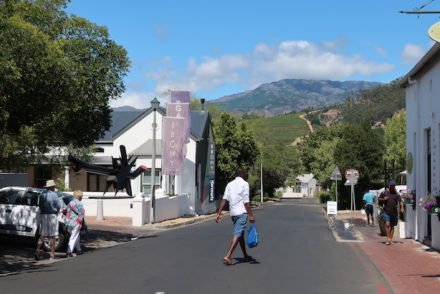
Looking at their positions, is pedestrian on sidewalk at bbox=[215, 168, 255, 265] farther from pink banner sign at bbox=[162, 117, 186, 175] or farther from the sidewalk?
pink banner sign at bbox=[162, 117, 186, 175]

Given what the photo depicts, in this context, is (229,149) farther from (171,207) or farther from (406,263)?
(406,263)

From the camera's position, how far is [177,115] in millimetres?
35438

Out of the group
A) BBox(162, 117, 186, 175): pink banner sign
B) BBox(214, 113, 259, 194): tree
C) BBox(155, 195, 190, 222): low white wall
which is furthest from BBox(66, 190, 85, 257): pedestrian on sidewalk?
BBox(214, 113, 259, 194): tree

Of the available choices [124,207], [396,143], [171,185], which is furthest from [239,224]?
[396,143]

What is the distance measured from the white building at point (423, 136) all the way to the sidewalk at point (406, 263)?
0.66 metres

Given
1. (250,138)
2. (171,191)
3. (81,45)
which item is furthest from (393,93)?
(81,45)

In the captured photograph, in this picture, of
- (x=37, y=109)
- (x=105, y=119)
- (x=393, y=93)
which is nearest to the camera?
(x=37, y=109)

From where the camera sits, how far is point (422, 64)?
18312mm

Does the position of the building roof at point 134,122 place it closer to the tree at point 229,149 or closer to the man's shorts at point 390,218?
the tree at point 229,149

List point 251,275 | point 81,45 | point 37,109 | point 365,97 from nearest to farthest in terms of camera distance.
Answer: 1. point 251,275
2. point 37,109
3. point 81,45
4. point 365,97

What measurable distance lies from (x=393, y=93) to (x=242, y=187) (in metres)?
138

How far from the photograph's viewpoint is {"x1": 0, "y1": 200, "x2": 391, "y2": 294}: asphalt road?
1012cm

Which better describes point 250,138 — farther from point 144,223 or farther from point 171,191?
point 144,223

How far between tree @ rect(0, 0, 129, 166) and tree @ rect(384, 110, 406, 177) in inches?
1478
